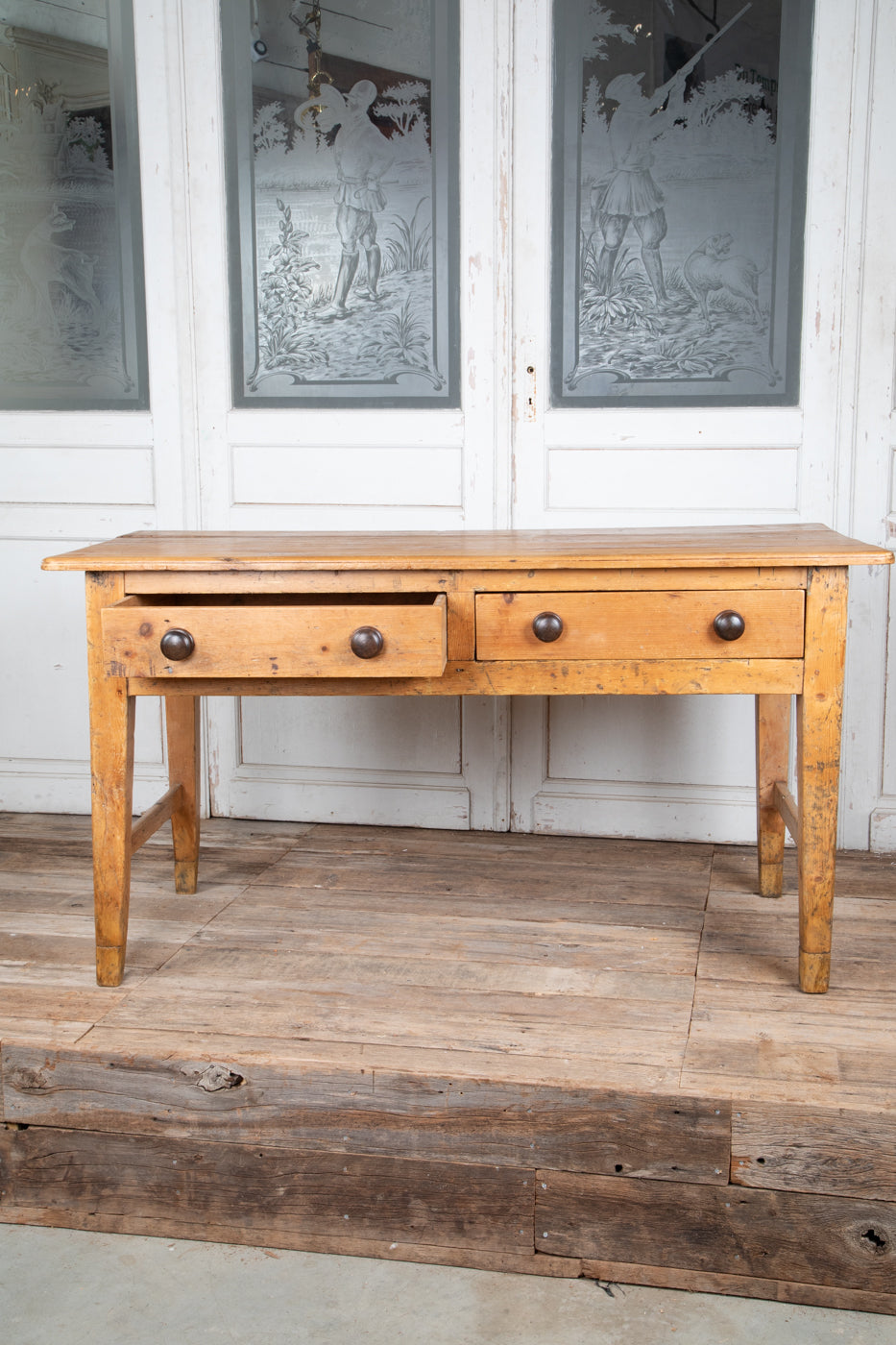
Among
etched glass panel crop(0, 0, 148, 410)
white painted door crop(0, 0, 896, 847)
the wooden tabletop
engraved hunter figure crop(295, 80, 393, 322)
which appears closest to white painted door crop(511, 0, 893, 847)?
white painted door crop(0, 0, 896, 847)

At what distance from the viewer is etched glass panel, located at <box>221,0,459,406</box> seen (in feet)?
9.00

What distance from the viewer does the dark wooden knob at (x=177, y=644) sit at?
1.91m

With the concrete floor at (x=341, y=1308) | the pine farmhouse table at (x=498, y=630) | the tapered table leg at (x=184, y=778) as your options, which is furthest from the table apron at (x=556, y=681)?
the concrete floor at (x=341, y=1308)

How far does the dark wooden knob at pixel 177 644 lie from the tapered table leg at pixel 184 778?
1.88ft

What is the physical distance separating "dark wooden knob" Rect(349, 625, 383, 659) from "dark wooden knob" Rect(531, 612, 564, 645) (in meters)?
0.28

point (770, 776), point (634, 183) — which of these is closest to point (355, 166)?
point (634, 183)

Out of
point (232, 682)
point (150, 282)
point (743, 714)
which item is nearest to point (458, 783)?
point (743, 714)

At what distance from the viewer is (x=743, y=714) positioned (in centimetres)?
285

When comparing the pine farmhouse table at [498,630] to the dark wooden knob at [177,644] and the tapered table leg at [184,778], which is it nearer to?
the dark wooden knob at [177,644]

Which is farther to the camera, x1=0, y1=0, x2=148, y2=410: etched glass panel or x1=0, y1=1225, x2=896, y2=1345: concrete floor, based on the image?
x1=0, y1=0, x2=148, y2=410: etched glass panel

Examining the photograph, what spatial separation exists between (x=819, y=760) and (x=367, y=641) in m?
0.81

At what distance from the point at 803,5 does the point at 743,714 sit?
64.7 inches

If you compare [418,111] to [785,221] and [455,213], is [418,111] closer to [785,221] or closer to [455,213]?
[455,213]

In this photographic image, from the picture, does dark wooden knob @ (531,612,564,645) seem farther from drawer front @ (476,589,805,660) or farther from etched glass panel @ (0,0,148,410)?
etched glass panel @ (0,0,148,410)
